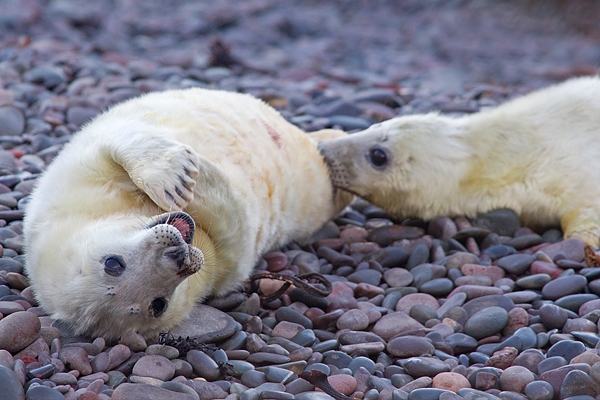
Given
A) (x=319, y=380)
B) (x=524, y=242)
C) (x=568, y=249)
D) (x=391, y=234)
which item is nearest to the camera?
(x=319, y=380)

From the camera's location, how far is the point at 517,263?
3850 millimetres

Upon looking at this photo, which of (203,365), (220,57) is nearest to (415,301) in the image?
(203,365)

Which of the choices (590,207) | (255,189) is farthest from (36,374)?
(590,207)

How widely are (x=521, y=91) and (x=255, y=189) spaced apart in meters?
4.26

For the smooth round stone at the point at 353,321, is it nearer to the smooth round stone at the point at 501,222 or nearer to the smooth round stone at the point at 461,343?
the smooth round stone at the point at 461,343

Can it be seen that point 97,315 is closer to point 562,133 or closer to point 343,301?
point 343,301

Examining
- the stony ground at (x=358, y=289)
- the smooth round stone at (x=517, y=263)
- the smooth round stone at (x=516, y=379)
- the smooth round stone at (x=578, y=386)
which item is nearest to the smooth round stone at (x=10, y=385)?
the stony ground at (x=358, y=289)

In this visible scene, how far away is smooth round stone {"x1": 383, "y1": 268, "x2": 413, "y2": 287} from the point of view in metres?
3.75

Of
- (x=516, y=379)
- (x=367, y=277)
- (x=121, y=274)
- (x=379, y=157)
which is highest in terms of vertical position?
(x=121, y=274)

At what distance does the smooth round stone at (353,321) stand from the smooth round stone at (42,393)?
1274 millimetres

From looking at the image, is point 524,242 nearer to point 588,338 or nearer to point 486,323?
point 486,323

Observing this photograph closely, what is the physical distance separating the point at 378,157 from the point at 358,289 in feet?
4.21

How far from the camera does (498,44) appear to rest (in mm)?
3566

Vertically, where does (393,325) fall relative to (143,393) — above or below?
below
